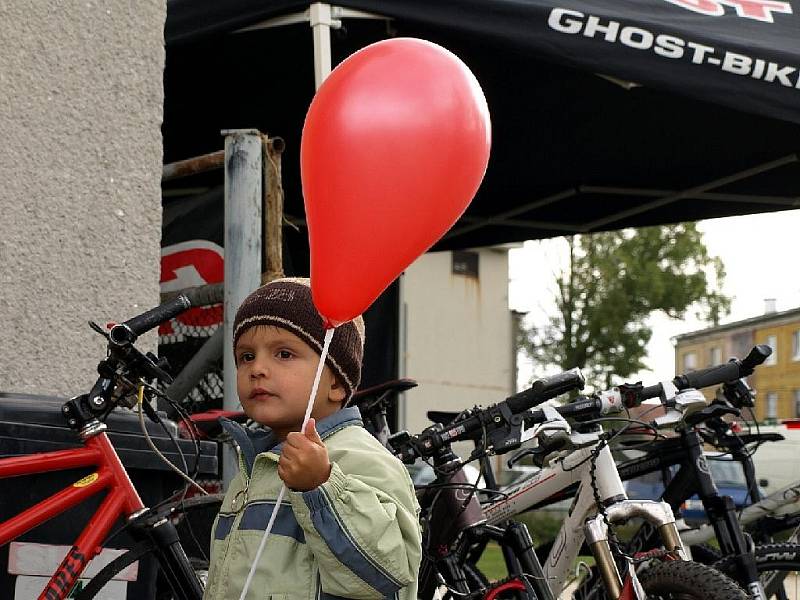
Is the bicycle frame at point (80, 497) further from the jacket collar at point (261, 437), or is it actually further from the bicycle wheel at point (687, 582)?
the bicycle wheel at point (687, 582)

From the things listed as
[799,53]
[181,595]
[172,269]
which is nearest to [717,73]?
[799,53]

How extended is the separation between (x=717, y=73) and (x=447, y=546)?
5.78ft

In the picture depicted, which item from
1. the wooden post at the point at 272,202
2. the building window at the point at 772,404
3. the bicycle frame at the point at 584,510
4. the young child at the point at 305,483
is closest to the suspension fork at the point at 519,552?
the bicycle frame at the point at 584,510

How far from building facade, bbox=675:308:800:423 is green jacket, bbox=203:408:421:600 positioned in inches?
1712

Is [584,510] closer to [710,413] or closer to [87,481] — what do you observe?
[710,413]

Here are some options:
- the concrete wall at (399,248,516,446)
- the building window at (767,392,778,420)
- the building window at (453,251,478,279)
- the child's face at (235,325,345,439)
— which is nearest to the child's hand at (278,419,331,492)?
the child's face at (235,325,345,439)

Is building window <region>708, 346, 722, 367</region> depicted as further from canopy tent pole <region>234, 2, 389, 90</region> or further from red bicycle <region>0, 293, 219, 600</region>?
red bicycle <region>0, 293, 219, 600</region>

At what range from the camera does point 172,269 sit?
4.50m

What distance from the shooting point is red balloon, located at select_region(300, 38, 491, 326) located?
196cm

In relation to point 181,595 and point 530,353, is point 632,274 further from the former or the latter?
point 181,595

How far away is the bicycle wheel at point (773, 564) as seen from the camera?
13.0 feet

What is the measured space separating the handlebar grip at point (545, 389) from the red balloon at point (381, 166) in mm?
1456

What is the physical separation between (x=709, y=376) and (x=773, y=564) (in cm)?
66

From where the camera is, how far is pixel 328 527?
1.88m
